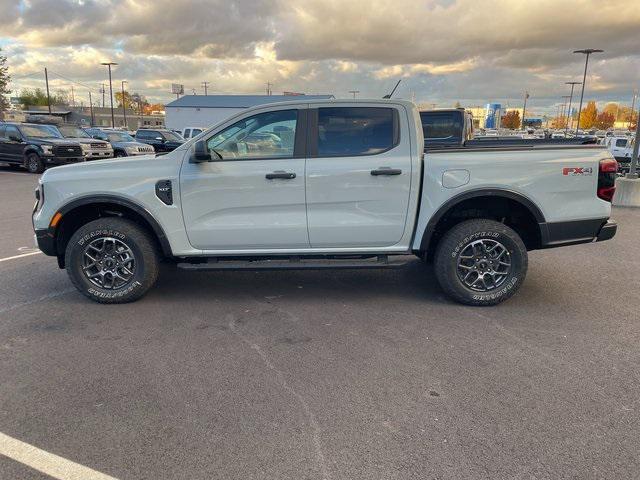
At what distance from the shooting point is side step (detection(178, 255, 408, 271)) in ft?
15.6

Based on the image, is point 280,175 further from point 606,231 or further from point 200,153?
point 606,231

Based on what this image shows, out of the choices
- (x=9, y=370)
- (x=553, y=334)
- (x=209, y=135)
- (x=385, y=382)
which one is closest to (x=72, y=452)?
(x=9, y=370)

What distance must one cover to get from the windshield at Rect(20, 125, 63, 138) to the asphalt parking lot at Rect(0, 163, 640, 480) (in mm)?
15044

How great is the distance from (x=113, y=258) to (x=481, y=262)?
353cm

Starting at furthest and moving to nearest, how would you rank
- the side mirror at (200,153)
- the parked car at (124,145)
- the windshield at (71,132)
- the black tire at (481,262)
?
the parked car at (124,145) → the windshield at (71,132) → the black tire at (481,262) → the side mirror at (200,153)

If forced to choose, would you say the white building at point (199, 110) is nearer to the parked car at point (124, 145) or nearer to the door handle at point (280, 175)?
the parked car at point (124, 145)

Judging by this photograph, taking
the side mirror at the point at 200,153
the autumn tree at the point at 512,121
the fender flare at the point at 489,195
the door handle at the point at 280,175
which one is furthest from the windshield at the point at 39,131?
the autumn tree at the point at 512,121

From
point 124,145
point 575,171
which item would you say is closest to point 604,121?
point 124,145

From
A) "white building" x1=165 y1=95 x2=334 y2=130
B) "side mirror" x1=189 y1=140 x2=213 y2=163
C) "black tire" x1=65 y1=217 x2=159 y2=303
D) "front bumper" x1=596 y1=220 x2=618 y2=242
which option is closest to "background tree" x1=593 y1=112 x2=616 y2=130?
"white building" x1=165 y1=95 x2=334 y2=130

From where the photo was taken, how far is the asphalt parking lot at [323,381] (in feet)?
8.63

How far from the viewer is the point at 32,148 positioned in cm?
1764

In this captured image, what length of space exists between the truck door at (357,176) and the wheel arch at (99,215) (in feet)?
4.78

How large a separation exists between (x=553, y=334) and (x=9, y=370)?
166 inches

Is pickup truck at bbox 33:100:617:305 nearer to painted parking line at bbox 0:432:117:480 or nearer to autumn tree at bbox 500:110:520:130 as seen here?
painted parking line at bbox 0:432:117:480
